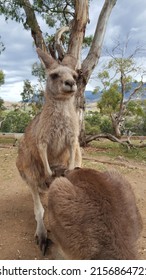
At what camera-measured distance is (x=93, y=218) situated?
240cm

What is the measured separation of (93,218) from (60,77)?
1488 millimetres

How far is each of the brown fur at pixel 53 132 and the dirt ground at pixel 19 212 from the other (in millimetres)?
205

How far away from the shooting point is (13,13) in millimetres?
10531

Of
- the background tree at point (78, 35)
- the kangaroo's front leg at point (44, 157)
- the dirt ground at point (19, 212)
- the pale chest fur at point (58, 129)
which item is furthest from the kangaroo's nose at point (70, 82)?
the background tree at point (78, 35)

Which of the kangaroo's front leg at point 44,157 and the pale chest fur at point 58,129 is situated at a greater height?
the pale chest fur at point 58,129

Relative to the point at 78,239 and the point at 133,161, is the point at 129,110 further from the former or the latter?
the point at 78,239

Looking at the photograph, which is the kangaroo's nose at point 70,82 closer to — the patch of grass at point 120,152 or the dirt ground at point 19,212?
the dirt ground at point 19,212

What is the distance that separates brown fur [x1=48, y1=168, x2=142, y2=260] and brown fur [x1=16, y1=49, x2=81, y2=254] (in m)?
0.76

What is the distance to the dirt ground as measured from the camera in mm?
3416

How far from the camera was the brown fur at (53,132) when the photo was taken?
338cm

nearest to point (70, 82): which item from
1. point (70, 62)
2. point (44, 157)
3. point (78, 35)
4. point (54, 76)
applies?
point (54, 76)

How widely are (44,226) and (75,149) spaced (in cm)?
91

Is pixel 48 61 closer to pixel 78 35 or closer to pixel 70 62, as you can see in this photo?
pixel 70 62

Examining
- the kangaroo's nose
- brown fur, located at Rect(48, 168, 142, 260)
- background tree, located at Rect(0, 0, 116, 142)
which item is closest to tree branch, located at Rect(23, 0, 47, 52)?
background tree, located at Rect(0, 0, 116, 142)
